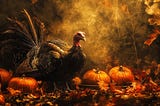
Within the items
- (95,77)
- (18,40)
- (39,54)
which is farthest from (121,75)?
(18,40)

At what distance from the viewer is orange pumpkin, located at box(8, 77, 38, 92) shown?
181 inches

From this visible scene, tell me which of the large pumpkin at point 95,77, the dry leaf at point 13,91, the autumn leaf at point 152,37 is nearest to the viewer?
the dry leaf at point 13,91

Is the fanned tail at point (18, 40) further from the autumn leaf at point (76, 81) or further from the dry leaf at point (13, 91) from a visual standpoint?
the autumn leaf at point (76, 81)

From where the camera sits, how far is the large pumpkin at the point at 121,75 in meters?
4.92

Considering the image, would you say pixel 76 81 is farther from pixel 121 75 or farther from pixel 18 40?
pixel 18 40

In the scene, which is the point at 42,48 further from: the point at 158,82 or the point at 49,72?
the point at 158,82

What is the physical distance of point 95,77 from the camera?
16.0 feet

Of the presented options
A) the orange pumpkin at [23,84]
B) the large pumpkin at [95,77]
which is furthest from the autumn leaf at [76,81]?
the orange pumpkin at [23,84]

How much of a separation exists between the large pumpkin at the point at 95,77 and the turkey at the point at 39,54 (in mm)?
204

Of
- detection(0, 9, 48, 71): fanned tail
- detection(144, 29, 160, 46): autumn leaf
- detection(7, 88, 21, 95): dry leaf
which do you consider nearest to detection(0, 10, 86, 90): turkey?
detection(0, 9, 48, 71): fanned tail

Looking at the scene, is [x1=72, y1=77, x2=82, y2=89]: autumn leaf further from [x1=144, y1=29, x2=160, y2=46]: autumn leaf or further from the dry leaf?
[x1=144, y1=29, x2=160, y2=46]: autumn leaf

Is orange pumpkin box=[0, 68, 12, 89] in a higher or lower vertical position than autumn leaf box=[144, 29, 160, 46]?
lower

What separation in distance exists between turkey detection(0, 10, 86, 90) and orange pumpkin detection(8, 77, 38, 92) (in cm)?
8

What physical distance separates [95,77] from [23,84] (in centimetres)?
88
